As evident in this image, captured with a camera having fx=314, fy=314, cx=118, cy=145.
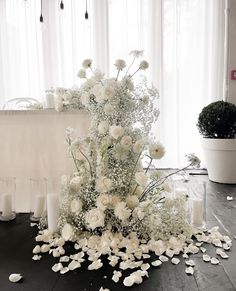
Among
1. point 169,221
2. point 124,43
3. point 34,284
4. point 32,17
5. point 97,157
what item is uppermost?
point 32,17

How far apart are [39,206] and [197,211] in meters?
1.05

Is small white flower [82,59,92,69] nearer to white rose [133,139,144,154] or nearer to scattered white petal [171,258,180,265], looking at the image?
white rose [133,139,144,154]

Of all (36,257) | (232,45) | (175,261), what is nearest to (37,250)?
(36,257)

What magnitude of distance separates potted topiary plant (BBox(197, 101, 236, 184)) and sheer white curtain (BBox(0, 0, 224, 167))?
816 mm

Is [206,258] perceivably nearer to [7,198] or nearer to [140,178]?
[140,178]

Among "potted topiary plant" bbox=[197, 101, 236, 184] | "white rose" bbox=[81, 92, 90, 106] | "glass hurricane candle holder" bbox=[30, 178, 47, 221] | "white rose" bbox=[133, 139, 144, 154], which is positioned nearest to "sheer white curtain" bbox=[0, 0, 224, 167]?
"potted topiary plant" bbox=[197, 101, 236, 184]

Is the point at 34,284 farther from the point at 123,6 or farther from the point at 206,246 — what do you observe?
the point at 123,6

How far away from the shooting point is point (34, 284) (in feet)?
4.48

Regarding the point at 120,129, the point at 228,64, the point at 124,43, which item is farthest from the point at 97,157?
the point at 228,64

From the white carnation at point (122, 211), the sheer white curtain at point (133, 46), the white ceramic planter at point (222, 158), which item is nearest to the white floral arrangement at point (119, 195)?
the white carnation at point (122, 211)

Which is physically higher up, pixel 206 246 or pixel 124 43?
pixel 124 43

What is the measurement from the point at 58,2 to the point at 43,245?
141 inches

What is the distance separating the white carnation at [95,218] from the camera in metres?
1.62

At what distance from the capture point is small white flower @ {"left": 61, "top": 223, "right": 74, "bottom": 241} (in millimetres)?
1737
